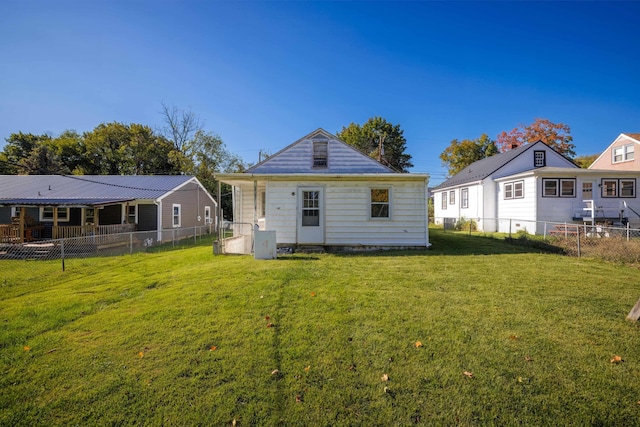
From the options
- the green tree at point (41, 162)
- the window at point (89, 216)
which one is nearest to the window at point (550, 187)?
the window at point (89, 216)

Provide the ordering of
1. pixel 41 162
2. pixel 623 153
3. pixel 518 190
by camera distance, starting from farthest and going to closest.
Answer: pixel 41 162, pixel 623 153, pixel 518 190

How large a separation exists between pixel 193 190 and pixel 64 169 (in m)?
25.0

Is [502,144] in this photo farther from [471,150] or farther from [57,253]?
[57,253]

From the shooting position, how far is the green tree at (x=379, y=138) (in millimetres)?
41312

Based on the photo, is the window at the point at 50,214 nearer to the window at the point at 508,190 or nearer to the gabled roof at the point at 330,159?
the gabled roof at the point at 330,159

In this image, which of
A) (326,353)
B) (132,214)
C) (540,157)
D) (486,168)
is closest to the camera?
(326,353)

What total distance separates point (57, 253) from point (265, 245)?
10.9 metres

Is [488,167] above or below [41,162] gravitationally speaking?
below

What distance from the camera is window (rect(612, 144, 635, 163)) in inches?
976

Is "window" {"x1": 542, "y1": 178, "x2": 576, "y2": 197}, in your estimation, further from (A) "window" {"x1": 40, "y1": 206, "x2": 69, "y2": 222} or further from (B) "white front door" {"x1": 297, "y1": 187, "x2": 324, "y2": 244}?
(A) "window" {"x1": 40, "y1": 206, "x2": 69, "y2": 222}

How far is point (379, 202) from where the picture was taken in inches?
438

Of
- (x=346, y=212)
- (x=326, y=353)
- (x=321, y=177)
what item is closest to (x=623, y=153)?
(x=346, y=212)

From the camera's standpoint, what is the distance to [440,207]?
93.7ft

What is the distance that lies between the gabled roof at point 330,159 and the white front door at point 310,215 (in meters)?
2.94
